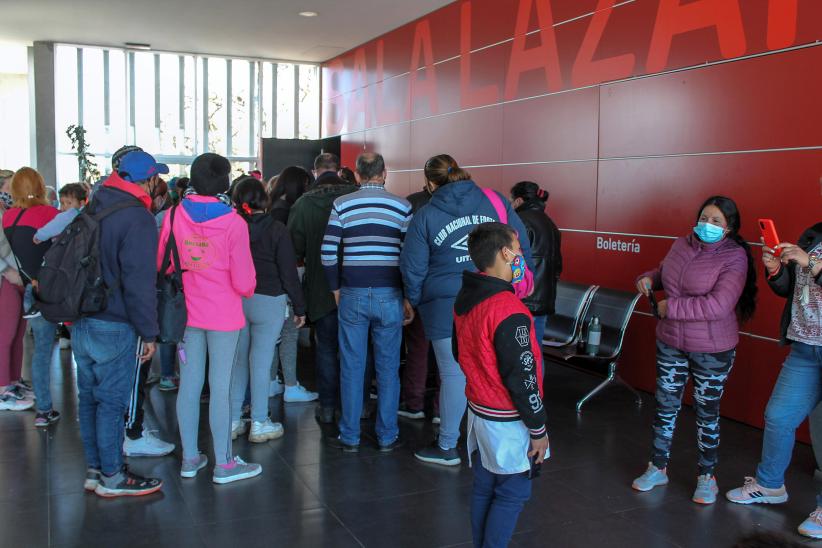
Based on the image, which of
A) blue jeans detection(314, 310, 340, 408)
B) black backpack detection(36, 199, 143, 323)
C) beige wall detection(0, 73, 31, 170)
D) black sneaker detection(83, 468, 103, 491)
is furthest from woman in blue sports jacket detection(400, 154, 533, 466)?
beige wall detection(0, 73, 31, 170)

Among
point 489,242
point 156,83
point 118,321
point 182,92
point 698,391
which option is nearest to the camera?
point 489,242

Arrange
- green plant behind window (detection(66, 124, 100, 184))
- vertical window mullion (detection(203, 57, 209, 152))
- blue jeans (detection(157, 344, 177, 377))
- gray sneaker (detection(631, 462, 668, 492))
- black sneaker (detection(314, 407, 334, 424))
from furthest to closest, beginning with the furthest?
vertical window mullion (detection(203, 57, 209, 152)), green plant behind window (detection(66, 124, 100, 184)), blue jeans (detection(157, 344, 177, 377)), black sneaker (detection(314, 407, 334, 424)), gray sneaker (detection(631, 462, 668, 492))

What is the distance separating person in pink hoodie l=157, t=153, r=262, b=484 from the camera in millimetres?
3441

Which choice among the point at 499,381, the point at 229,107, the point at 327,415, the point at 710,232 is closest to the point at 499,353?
the point at 499,381

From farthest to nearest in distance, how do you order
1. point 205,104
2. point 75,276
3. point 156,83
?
1. point 205,104
2. point 156,83
3. point 75,276

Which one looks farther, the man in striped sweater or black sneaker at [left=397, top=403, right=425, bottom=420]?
black sneaker at [left=397, top=403, right=425, bottom=420]

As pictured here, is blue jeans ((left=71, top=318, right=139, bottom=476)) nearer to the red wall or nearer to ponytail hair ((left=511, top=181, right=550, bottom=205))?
ponytail hair ((left=511, top=181, right=550, bottom=205))

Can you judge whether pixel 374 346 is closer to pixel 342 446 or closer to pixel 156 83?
pixel 342 446

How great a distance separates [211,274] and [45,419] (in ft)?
6.47

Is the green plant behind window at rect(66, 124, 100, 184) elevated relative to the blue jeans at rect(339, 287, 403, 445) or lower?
elevated

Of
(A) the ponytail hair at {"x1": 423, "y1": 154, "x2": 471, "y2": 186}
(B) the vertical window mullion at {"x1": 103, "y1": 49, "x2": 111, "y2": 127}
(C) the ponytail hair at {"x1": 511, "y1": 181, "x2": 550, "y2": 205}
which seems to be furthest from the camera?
(B) the vertical window mullion at {"x1": 103, "y1": 49, "x2": 111, "y2": 127}

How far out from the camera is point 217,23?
32.0 ft

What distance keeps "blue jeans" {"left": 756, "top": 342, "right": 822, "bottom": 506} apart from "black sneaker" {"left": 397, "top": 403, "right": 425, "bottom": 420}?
209 centimetres

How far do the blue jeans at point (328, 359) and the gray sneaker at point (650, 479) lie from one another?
1919 millimetres
